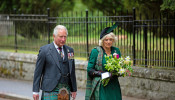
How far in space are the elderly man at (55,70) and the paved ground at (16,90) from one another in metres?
4.12

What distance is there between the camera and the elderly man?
554 centimetres

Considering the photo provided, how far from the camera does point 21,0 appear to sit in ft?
70.1

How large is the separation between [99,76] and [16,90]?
551 cm

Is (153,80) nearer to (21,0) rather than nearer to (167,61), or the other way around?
(167,61)

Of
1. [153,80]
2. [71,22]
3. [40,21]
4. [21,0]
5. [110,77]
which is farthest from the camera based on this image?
[21,0]

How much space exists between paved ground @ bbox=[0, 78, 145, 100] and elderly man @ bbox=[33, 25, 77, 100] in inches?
162

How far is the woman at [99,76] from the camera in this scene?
236 inches

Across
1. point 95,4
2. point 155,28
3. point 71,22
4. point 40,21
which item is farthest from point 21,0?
point 155,28

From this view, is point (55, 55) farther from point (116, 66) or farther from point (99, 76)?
point (116, 66)

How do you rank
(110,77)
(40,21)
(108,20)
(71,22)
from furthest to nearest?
(40,21)
(71,22)
(108,20)
(110,77)

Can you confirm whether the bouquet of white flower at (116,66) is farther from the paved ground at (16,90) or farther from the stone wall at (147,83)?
the paved ground at (16,90)

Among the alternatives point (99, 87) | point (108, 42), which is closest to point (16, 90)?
point (99, 87)

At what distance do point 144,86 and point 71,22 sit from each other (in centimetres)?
346

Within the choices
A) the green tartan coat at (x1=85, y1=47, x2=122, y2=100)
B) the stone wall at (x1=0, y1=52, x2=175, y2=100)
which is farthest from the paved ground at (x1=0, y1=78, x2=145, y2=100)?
the green tartan coat at (x1=85, y1=47, x2=122, y2=100)
